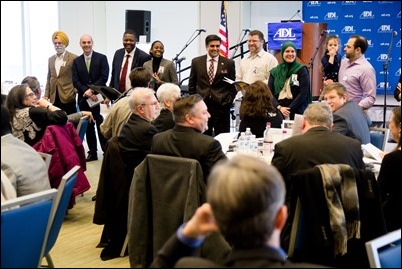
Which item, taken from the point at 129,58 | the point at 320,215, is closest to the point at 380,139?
the point at 320,215

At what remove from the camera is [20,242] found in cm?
246

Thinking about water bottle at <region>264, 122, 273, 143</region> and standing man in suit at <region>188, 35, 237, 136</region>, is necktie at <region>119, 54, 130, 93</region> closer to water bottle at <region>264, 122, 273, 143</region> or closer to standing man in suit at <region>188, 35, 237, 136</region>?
standing man in suit at <region>188, 35, 237, 136</region>

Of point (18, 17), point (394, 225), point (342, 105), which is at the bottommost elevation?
point (394, 225)

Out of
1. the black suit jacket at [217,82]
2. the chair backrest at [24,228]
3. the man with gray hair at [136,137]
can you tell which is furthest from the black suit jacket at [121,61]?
the chair backrest at [24,228]

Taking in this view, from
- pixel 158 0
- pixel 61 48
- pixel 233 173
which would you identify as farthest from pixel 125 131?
pixel 158 0

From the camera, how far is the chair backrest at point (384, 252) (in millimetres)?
1970

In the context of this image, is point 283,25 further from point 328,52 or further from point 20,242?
point 20,242

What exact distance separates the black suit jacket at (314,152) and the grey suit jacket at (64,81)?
459 cm

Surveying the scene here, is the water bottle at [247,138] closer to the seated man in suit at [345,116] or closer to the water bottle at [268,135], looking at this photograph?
the water bottle at [268,135]

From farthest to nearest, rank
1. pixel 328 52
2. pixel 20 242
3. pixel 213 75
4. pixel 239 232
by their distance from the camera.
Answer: pixel 328 52 < pixel 213 75 < pixel 20 242 < pixel 239 232

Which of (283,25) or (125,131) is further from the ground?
(283,25)

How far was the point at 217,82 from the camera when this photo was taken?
6449mm

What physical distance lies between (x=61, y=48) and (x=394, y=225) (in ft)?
17.3

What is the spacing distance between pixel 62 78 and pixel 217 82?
2174 millimetres
